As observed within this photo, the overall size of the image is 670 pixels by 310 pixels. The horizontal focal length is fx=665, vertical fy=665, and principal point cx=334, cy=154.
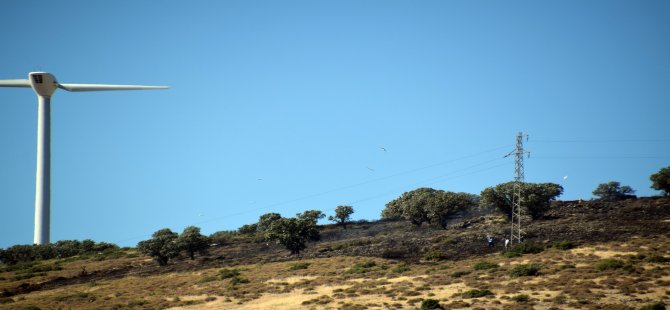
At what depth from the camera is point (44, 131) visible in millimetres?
120750

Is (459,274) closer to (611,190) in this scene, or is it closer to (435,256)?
(435,256)

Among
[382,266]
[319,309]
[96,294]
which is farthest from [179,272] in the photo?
[319,309]

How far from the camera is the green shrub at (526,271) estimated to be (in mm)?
62688

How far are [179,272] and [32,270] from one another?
23180 millimetres

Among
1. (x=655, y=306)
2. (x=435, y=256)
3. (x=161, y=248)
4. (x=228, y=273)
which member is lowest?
(x=655, y=306)

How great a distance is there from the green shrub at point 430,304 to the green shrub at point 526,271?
1313 centimetres

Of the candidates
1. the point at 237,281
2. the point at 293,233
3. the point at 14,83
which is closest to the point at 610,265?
the point at 237,281

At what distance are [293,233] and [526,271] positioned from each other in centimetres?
4094

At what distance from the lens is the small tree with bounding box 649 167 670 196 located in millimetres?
108250

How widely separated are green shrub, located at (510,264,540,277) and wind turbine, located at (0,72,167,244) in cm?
7225

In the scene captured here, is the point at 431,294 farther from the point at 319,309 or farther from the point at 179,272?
the point at 179,272

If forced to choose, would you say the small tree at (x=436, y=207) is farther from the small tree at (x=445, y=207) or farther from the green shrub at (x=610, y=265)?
the green shrub at (x=610, y=265)

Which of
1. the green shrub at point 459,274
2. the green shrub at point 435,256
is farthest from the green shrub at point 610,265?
the green shrub at point 435,256

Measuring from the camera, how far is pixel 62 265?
327 ft
